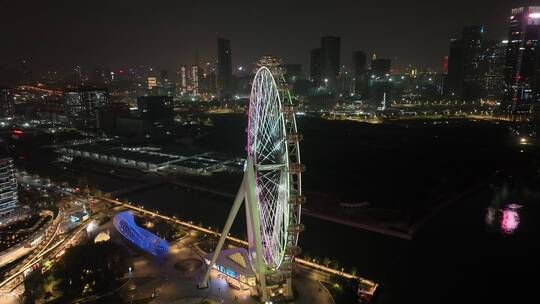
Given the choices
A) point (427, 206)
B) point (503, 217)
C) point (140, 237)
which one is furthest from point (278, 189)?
point (503, 217)

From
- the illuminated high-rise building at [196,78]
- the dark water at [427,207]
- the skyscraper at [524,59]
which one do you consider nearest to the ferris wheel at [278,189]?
the dark water at [427,207]

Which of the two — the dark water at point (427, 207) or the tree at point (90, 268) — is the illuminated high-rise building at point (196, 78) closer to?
the dark water at point (427, 207)

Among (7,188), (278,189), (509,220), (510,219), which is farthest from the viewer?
(510,219)

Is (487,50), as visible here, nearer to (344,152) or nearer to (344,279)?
(344,152)

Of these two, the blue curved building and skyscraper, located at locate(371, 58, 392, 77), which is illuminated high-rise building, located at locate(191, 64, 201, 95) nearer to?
skyscraper, located at locate(371, 58, 392, 77)

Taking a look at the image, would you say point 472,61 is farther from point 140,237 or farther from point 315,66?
point 140,237

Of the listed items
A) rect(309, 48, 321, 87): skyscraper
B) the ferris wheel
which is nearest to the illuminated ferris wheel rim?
the ferris wheel

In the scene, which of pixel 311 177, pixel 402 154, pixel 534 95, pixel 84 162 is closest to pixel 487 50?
pixel 534 95
